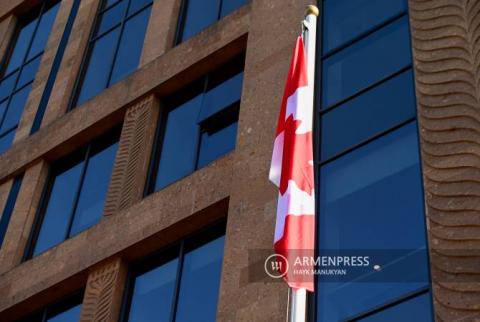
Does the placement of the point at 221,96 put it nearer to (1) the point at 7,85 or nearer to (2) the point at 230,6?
(2) the point at 230,6

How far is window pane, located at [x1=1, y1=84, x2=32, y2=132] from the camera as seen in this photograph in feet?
88.7

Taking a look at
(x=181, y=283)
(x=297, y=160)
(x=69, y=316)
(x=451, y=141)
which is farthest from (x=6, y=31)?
(x=297, y=160)

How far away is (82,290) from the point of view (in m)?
20.0

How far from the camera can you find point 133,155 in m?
21.2

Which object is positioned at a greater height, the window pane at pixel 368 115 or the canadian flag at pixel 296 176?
the window pane at pixel 368 115

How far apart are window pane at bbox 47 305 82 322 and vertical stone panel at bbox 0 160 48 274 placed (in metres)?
2.04

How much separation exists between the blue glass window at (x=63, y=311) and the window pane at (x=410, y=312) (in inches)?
302

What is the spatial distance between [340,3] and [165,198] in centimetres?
484

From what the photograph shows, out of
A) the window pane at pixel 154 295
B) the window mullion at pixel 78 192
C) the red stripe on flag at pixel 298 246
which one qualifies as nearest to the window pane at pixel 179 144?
the window pane at pixel 154 295

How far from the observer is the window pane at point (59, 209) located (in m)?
22.1

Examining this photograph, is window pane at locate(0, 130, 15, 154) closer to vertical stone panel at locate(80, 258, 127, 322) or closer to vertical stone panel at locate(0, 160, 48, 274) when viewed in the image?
vertical stone panel at locate(0, 160, 48, 274)

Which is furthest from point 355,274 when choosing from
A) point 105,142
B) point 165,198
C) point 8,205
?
point 8,205

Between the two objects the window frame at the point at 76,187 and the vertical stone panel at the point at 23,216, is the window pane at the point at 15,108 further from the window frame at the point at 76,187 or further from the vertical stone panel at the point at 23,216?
the window frame at the point at 76,187

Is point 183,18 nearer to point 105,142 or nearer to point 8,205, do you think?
point 105,142
